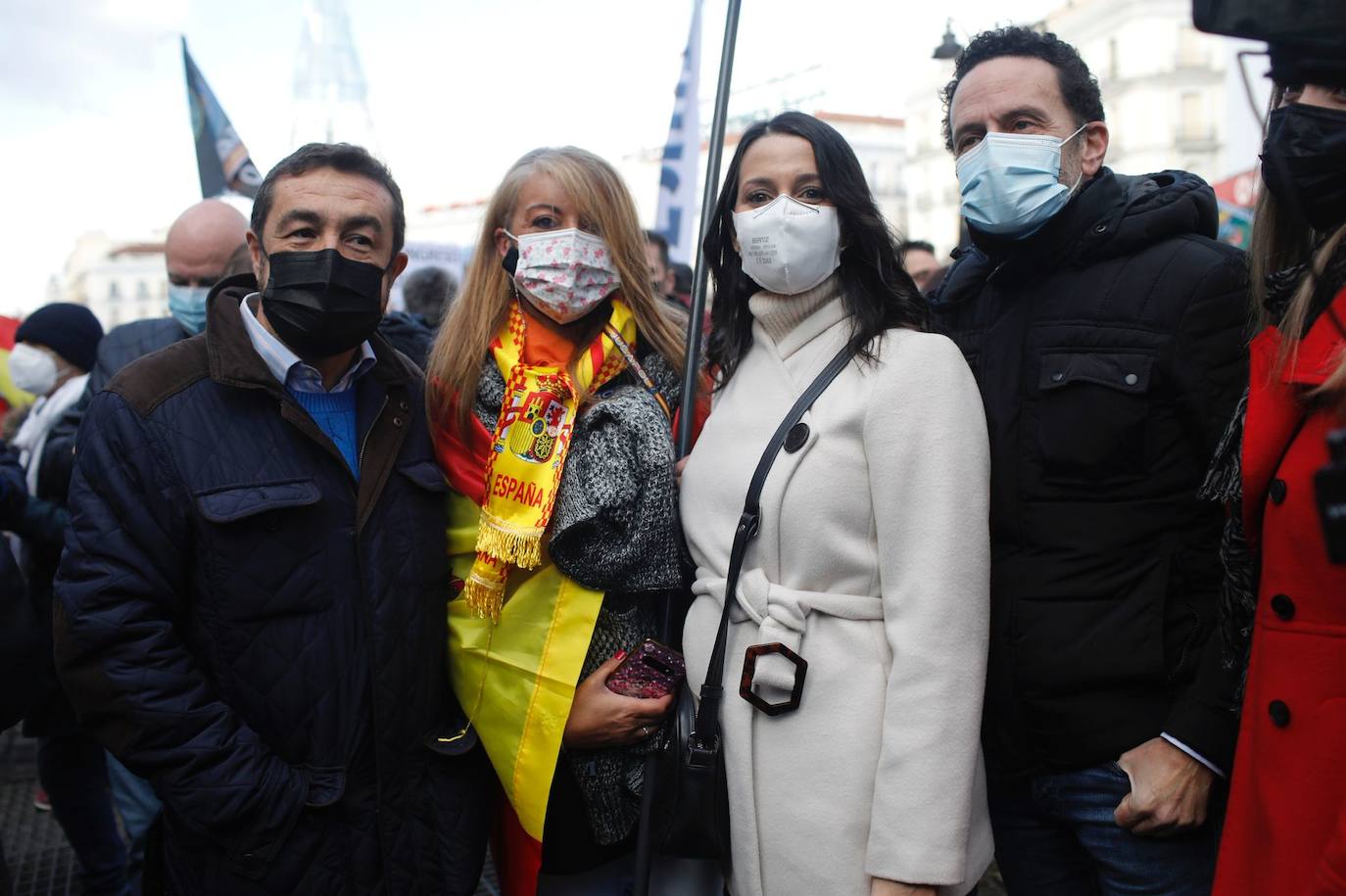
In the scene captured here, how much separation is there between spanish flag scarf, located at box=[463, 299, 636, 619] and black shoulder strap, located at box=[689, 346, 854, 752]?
47cm

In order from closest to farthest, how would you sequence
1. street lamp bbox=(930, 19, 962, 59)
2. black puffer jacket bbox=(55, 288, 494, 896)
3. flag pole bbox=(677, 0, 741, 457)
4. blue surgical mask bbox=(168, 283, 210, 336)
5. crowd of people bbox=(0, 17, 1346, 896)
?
crowd of people bbox=(0, 17, 1346, 896), black puffer jacket bbox=(55, 288, 494, 896), flag pole bbox=(677, 0, 741, 457), blue surgical mask bbox=(168, 283, 210, 336), street lamp bbox=(930, 19, 962, 59)

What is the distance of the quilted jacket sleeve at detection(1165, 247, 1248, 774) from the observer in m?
1.83

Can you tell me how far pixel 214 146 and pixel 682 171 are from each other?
2836 mm

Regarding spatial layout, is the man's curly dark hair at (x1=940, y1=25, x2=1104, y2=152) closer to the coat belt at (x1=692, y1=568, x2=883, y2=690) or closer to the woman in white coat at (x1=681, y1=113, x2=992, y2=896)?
the woman in white coat at (x1=681, y1=113, x2=992, y2=896)

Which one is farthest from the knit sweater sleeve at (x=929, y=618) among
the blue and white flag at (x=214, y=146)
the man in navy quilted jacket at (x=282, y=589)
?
the blue and white flag at (x=214, y=146)

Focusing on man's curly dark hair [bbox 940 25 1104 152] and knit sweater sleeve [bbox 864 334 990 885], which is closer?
knit sweater sleeve [bbox 864 334 990 885]

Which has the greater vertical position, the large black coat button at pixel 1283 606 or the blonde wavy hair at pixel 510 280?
the blonde wavy hair at pixel 510 280

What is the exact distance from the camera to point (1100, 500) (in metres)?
1.95

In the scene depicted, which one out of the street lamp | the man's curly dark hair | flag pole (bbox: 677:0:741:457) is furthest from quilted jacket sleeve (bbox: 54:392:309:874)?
the street lamp

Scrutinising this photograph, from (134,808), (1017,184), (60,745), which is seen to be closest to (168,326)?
(60,745)

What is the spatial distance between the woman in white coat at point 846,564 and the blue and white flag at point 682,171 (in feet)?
15.1

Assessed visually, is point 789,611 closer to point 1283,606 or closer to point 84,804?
point 1283,606

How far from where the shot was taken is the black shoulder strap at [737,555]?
1.99m

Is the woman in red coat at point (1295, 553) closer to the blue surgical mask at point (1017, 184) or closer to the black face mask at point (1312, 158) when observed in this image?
the black face mask at point (1312, 158)
